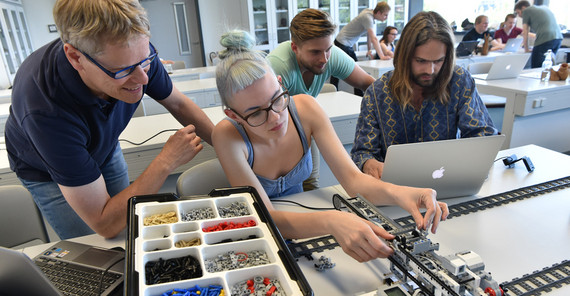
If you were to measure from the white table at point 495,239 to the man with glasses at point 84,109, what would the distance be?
19 cm

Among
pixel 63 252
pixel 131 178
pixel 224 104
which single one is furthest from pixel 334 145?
pixel 131 178

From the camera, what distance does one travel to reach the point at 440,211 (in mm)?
886

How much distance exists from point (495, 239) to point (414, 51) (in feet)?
2.46

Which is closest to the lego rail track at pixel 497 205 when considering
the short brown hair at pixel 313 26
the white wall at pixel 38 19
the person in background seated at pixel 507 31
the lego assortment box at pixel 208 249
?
the lego assortment box at pixel 208 249

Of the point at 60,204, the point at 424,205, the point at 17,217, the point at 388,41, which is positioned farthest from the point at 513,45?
the point at 17,217

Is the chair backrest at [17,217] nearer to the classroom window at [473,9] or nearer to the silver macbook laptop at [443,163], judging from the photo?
the silver macbook laptop at [443,163]

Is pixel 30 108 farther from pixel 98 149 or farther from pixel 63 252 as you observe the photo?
pixel 63 252

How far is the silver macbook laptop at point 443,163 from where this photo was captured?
1.02 metres

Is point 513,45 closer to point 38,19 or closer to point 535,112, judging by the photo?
point 535,112

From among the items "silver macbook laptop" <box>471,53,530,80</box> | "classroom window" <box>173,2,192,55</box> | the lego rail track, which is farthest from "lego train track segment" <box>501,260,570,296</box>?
"classroom window" <box>173,2,192,55</box>

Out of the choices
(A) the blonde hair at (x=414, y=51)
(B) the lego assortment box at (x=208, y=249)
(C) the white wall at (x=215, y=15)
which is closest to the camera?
(B) the lego assortment box at (x=208, y=249)

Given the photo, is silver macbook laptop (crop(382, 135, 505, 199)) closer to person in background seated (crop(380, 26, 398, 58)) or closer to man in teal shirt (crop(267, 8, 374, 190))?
man in teal shirt (crop(267, 8, 374, 190))

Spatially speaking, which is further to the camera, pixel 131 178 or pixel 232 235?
pixel 131 178

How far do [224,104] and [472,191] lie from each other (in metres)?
0.86
